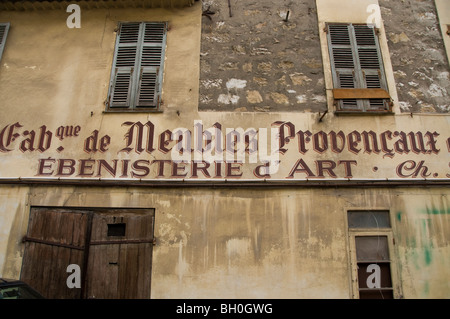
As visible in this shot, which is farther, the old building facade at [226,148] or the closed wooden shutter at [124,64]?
the closed wooden shutter at [124,64]

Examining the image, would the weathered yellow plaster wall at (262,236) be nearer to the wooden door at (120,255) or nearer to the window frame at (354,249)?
the window frame at (354,249)

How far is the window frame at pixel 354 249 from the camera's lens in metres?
7.04

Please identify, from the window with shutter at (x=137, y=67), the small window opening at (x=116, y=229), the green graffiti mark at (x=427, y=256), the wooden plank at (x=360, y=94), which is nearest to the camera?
the green graffiti mark at (x=427, y=256)

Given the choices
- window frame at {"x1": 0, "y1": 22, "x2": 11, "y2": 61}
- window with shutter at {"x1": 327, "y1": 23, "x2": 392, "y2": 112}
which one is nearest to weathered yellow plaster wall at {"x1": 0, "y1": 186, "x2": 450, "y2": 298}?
window with shutter at {"x1": 327, "y1": 23, "x2": 392, "y2": 112}

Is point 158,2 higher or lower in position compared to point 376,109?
higher

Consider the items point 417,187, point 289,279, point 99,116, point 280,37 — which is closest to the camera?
point 289,279

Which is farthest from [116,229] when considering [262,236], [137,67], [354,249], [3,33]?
[3,33]

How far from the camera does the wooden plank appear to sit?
26.7 ft

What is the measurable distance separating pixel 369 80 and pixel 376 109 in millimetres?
675

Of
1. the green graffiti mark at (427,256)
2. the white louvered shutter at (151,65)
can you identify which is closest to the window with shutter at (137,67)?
the white louvered shutter at (151,65)

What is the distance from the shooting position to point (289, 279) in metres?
7.11

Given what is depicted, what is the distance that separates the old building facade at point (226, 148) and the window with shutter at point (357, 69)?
0.04 m

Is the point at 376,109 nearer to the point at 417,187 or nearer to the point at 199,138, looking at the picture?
the point at 417,187

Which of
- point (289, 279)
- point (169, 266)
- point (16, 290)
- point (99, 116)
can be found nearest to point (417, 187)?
point (289, 279)
